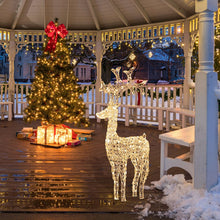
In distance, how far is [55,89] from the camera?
600 cm

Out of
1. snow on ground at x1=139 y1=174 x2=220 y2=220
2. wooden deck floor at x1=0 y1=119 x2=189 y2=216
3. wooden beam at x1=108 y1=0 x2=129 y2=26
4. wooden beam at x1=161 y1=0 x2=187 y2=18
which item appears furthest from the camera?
wooden beam at x1=108 y1=0 x2=129 y2=26

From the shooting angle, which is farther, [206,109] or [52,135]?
[52,135]

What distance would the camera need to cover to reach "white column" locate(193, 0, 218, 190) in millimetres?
3066

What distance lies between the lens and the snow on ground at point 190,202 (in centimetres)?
270

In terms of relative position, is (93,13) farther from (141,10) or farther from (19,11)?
(19,11)

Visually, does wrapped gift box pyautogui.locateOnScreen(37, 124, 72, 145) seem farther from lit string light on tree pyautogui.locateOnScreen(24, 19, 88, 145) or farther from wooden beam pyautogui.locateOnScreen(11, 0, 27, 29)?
wooden beam pyautogui.locateOnScreen(11, 0, 27, 29)

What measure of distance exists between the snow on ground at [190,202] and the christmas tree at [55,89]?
310cm

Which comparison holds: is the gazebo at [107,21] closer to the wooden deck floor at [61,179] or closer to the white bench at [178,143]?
the wooden deck floor at [61,179]

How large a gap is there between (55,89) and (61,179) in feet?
8.33

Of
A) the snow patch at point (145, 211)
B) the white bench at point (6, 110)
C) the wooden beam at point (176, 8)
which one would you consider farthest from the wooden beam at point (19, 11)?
the snow patch at point (145, 211)

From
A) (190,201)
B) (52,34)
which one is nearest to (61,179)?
(190,201)

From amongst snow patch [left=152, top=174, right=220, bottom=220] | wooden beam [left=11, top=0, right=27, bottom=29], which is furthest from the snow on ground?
wooden beam [left=11, top=0, right=27, bottom=29]

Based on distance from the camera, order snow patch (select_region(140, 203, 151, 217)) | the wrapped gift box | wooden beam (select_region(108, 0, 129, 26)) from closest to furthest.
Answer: snow patch (select_region(140, 203, 151, 217))
the wrapped gift box
wooden beam (select_region(108, 0, 129, 26))

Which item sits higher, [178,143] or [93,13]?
[93,13]
